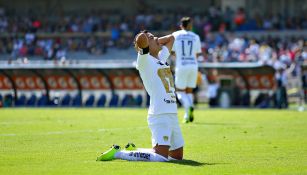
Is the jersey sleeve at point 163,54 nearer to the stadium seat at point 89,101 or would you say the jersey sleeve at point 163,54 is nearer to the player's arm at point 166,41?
the player's arm at point 166,41

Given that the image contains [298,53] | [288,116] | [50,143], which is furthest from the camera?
[298,53]

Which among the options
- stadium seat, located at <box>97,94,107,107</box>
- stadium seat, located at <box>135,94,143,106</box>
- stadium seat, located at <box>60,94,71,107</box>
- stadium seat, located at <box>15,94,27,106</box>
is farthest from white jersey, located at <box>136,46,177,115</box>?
stadium seat, located at <box>15,94,27,106</box>

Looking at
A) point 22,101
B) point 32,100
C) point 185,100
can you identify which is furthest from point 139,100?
point 185,100

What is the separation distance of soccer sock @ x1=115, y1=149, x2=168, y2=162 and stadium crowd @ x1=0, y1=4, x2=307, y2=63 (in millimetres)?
30857

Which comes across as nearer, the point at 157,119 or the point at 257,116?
the point at 157,119

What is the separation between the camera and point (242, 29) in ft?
165

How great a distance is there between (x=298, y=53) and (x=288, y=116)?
542 inches

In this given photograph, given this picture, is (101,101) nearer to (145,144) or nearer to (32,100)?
(32,100)

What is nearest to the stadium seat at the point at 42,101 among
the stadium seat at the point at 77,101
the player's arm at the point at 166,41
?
the stadium seat at the point at 77,101

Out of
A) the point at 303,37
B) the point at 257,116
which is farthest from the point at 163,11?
the point at 257,116

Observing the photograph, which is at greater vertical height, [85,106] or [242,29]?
[242,29]

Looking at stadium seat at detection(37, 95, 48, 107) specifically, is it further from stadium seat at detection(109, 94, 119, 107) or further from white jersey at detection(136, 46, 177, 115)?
white jersey at detection(136, 46, 177, 115)

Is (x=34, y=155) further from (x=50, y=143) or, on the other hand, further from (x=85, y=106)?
(x=85, y=106)

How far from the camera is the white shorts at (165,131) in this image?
12.9 metres
